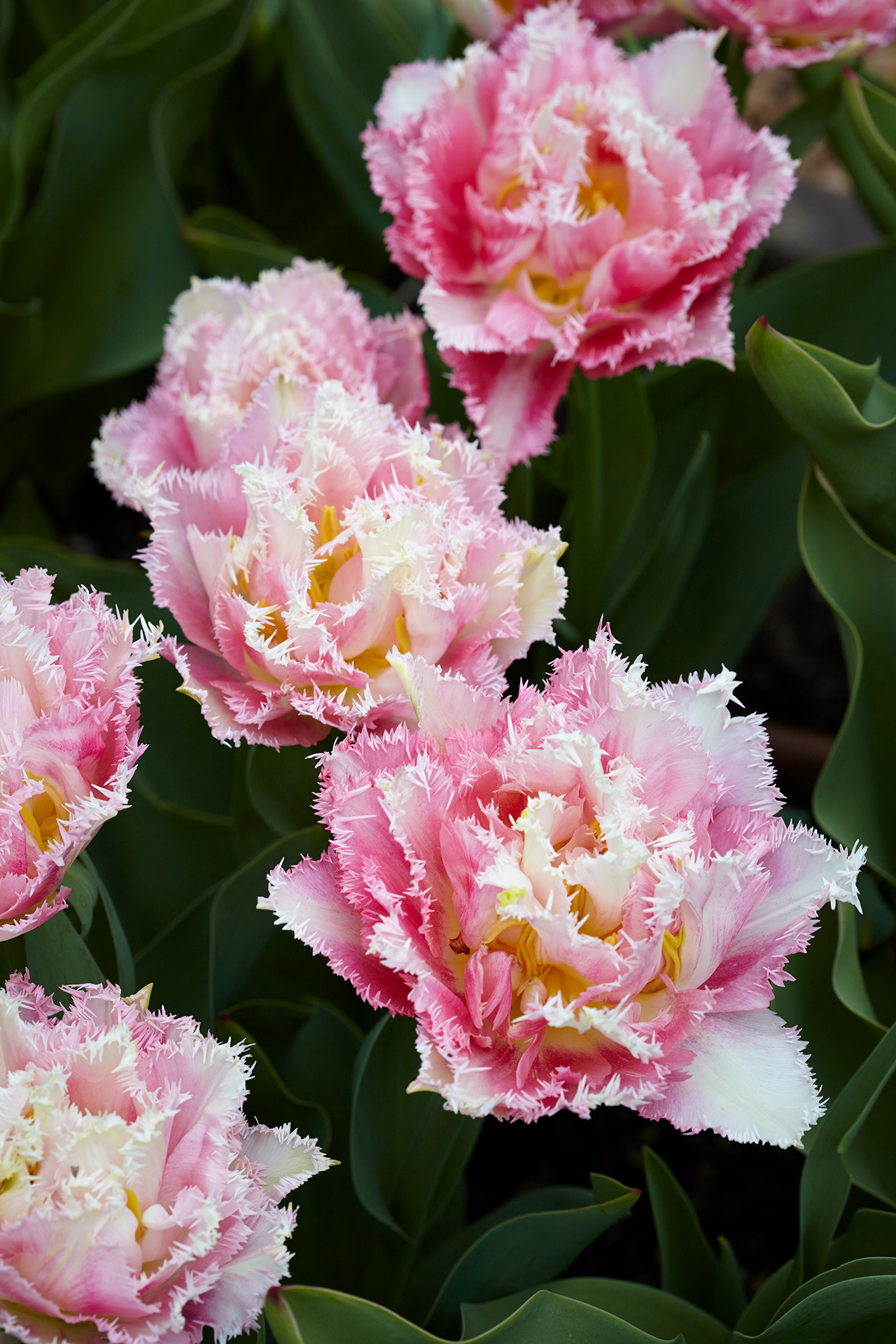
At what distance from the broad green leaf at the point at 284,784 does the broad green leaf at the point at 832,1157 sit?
253mm

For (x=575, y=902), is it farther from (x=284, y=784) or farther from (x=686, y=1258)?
(x=686, y=1258)

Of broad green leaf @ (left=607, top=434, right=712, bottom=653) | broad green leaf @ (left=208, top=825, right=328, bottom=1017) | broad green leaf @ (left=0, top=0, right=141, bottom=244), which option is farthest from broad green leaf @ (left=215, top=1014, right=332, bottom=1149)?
broad green leaf @ (left=0, top=0, right=141, bottom=244)

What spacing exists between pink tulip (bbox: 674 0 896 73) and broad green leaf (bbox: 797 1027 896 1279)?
581mm

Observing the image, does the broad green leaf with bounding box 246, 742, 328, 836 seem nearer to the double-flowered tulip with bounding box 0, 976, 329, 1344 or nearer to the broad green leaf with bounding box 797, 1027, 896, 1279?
the double-flowered tulip with bounding box 0, 976, 329, 1344

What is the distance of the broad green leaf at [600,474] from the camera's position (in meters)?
0.72

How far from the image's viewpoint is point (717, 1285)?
63 centimetres

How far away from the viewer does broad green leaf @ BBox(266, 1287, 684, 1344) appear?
1.28 feet

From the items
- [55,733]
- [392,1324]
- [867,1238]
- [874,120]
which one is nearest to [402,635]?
[55,733]

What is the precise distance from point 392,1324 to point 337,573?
10.8 inches

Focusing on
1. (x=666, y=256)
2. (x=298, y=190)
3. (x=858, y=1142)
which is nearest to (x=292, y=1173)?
(x=858, y=1142)

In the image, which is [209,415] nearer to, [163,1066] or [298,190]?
[163,1066]

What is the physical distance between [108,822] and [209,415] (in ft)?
0.81

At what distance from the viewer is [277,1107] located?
56cm

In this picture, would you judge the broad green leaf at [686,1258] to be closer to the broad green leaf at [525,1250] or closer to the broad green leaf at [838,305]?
the broad green leaf at [525,1250]
